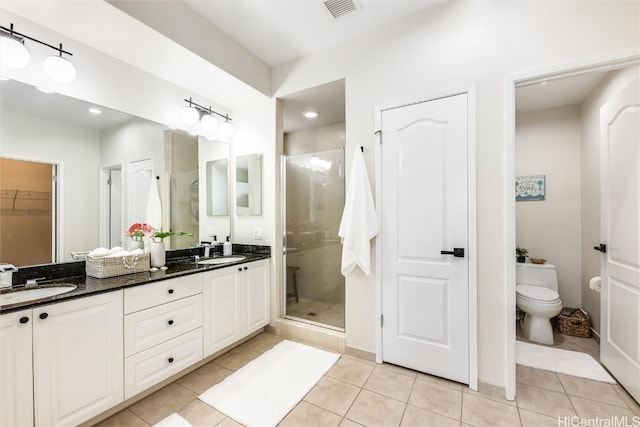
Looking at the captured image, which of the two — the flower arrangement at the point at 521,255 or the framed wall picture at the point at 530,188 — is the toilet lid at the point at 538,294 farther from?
the framed wall picture at the point at 530,188

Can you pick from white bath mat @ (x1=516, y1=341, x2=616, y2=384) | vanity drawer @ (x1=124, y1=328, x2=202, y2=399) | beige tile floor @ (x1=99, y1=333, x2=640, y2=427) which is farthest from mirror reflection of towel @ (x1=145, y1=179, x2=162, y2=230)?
white bath mat @ (x1=516, y1=341, x2=616, y2=384)

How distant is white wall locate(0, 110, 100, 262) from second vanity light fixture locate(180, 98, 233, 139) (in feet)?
2.68

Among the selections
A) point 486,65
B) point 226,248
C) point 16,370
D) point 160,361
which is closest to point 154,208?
point 226,248

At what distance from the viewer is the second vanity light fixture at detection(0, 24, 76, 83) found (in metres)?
1.55

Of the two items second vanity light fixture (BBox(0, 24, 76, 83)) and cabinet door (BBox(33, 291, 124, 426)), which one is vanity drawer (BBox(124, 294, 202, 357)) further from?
second vanity light fixture (BBox(0, 24, 76, 83))

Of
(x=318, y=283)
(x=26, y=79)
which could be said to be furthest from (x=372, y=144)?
(x=26, y=79)

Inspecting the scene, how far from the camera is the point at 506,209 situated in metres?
1.77

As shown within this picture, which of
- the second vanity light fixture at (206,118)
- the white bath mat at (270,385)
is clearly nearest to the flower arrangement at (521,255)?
the white bath mat at (270,385)

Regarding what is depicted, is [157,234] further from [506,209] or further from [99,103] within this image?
[506,209]

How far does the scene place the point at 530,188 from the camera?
321 centimetres

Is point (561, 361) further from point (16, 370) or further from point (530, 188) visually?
point (16, 370)

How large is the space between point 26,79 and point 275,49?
6.01 ft

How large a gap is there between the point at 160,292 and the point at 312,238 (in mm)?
1496

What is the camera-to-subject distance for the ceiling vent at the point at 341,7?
196cm
